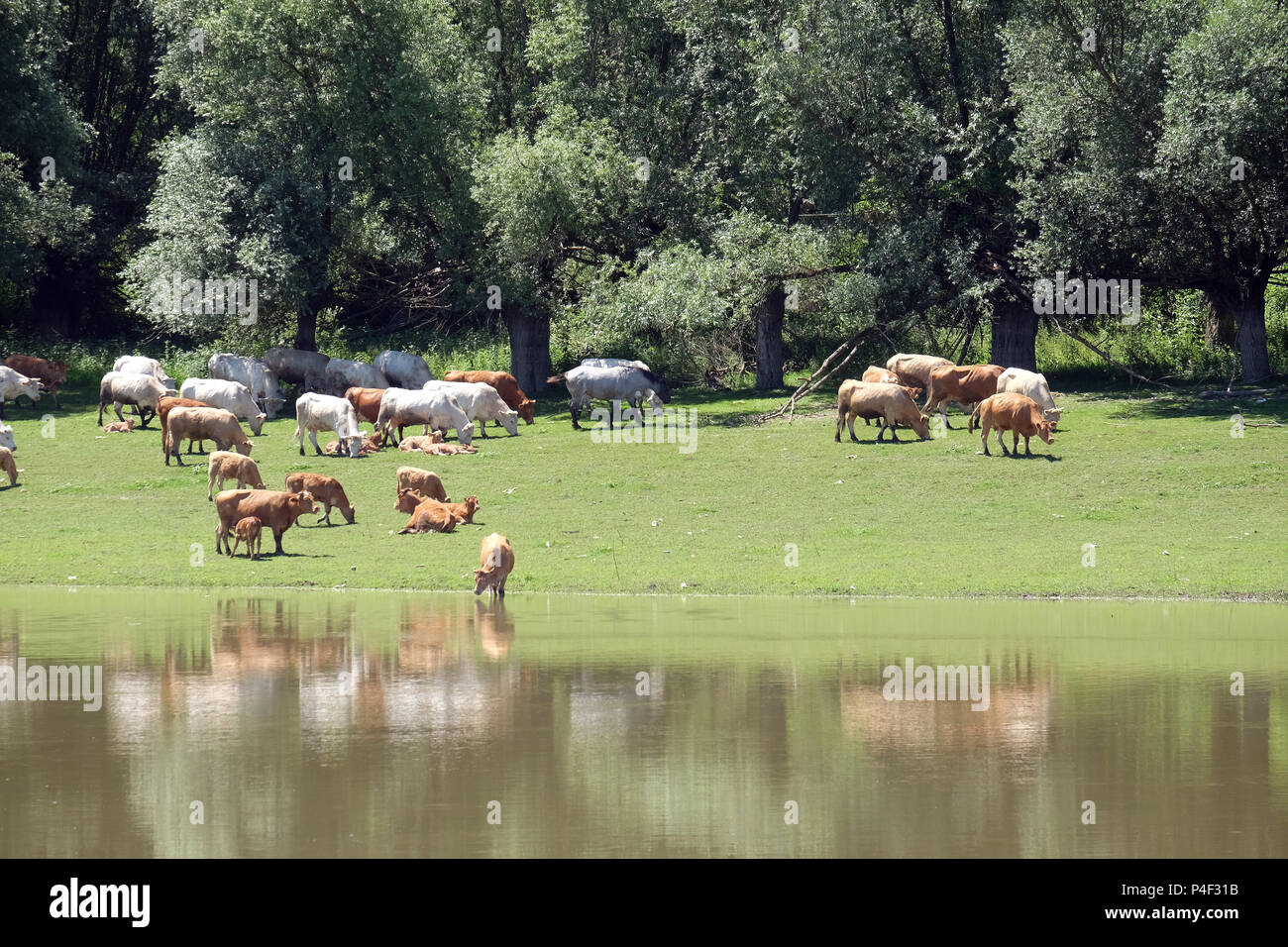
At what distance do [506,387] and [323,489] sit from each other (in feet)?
44.5

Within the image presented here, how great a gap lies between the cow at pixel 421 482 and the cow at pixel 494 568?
6242 millimetres

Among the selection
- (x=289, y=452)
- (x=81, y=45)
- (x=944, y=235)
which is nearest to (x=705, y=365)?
(x=944, y=235)

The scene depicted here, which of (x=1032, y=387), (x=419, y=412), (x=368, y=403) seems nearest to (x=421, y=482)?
(x=419, y=412)

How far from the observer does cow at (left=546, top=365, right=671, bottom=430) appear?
41094mm

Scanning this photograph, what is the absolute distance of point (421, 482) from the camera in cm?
2928

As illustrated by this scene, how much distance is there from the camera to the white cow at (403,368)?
4706cm

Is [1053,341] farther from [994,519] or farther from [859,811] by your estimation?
[859,811]

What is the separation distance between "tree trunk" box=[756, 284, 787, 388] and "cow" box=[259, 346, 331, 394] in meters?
12.8

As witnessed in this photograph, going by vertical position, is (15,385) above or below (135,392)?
above

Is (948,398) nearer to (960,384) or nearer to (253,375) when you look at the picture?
(960,384)

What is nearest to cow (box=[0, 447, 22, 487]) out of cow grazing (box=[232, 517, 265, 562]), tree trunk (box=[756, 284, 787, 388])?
cow grazing (box=[232, 517, 265, 562])

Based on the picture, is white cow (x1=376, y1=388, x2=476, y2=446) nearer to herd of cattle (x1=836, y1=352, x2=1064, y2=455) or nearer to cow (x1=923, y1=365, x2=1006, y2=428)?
herd of cattle (x1=836, y1=352, x2=1064, y2=455)

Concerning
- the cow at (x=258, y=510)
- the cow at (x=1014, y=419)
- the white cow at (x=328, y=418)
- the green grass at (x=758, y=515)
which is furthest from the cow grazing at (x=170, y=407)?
the cow at (x=1014, y=419)

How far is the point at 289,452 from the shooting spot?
1420 inches
